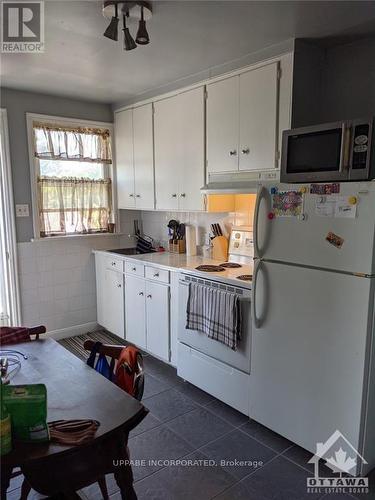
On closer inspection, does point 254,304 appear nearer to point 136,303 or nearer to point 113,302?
point 136,303

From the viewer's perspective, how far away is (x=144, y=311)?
350 centimetres

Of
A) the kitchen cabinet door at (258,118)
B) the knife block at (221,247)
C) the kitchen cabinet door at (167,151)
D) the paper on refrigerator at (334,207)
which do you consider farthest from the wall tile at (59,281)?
the paper on refrigerator at (334,207)

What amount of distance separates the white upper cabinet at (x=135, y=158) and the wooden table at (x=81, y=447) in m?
2.51

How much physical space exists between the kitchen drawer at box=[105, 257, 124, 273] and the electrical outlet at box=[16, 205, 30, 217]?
914 mm

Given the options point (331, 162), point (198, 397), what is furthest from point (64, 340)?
point (331, 162)

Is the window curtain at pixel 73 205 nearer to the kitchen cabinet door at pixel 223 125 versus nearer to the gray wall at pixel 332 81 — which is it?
the kitchen cabinet door at pixel 223 125

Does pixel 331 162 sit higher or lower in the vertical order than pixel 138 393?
higher

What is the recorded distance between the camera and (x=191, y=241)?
3.67m

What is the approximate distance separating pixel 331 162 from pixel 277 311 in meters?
0.93

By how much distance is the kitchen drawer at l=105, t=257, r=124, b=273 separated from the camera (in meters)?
3.78

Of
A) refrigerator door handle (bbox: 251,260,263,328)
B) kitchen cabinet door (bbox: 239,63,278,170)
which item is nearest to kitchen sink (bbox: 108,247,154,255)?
kitchen cabinet door (bbox: 239,63,278,170)

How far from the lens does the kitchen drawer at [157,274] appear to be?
3207 mm

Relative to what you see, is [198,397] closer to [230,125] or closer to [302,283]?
[302,283]

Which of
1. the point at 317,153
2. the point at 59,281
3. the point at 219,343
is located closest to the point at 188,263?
the point at 219,343
